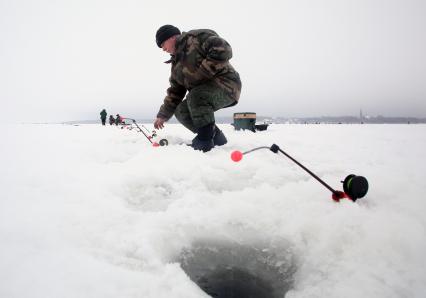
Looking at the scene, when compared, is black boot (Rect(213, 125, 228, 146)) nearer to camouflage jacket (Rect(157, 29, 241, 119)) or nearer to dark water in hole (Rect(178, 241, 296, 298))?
camouflage jacket (Rect(157, 29, 241, 119))

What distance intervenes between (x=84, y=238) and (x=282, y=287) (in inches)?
40.5

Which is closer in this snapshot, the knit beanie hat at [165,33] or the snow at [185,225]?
the snow at [185,225]

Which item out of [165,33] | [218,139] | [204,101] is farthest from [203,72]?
[218,139]

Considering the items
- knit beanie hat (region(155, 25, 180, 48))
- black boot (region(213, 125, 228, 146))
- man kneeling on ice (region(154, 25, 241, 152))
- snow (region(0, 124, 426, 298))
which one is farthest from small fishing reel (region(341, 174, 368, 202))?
knit beanie hat (region(155, 25, 180, 48))

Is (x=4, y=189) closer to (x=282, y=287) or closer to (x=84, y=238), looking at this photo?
(x=84, y=238)

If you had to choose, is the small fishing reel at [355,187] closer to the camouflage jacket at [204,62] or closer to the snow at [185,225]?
the snow at [185,225]

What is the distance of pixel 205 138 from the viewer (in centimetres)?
356

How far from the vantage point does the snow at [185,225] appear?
107cm

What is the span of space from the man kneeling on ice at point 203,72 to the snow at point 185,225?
37.9 inches

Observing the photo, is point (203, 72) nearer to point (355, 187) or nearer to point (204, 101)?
point (204, 101)

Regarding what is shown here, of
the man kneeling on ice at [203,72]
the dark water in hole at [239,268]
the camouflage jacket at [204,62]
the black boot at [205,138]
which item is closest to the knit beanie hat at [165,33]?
the man kneeling on ice at [203,72]

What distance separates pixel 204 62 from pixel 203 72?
14cm

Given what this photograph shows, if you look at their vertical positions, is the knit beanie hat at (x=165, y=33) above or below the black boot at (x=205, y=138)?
above

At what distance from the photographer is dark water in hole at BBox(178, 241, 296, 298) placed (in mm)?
1359
